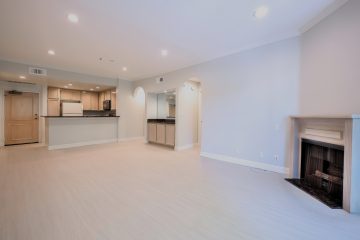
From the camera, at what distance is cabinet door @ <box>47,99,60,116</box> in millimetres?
7003

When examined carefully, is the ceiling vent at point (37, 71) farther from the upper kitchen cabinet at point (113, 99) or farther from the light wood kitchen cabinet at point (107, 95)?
the light wood kitchen cabinet at point (107, 95)

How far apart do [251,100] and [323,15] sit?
178cm

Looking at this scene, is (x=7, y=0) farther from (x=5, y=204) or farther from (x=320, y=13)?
(x=320, y=13)

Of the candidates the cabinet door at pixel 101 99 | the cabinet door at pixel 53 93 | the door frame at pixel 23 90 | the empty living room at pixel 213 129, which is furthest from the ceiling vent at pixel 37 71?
the cabinet door at pixel 101 99

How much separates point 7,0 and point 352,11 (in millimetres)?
4667

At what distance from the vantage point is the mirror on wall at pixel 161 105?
6.74m

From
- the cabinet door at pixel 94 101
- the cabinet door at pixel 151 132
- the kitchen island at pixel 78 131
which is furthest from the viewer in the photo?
the cabinet door at pixel 94 101

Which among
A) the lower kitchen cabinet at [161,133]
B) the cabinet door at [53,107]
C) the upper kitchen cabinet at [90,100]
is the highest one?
the upper kitchen cabinet at [90,100]

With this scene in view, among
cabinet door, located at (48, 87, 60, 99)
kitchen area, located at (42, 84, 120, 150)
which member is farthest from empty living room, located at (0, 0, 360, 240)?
cabinet door, located at (48, 87, 60, 99)

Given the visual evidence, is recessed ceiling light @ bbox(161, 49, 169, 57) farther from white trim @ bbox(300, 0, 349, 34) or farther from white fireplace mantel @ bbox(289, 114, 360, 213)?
white fireplace mantel @ bbox(289, 114, 360, 213)

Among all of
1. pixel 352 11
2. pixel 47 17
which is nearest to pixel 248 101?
pixel 352 11

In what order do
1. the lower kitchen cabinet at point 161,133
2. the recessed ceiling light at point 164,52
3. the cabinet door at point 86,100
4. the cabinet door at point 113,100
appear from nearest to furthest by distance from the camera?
the recessed ceiling light at point 164,52
the lower kitchen cabinet at point 161,133
the cabinet door at point 113,100
the cabinet door at point 86,100

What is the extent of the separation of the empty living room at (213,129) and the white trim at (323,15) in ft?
0.08

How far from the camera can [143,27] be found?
2.90 m
